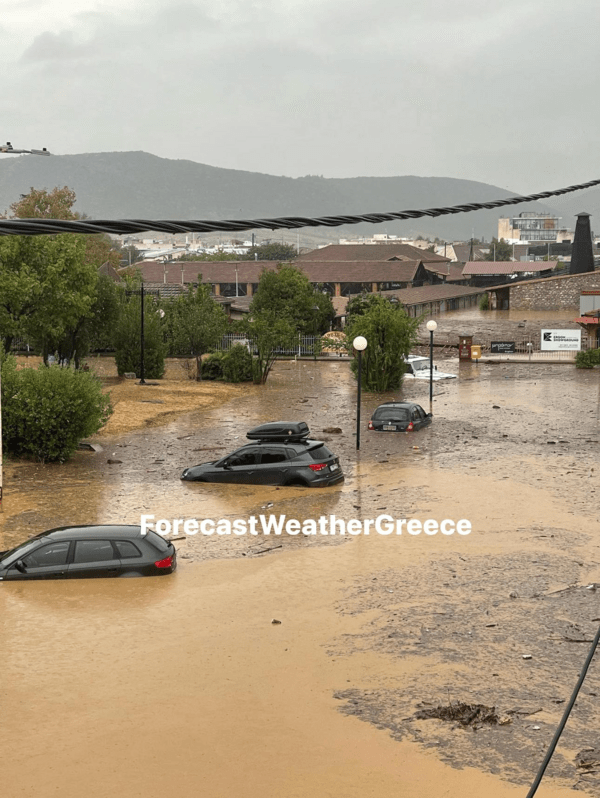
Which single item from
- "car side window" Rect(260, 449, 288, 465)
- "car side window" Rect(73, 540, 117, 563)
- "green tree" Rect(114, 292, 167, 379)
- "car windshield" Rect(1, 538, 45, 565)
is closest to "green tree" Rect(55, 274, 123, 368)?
"green tree" Rect(114, 292, 167, 379)

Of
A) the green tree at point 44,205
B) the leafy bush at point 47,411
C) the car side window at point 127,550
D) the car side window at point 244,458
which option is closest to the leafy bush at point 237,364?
the leafy bush at point 47,411

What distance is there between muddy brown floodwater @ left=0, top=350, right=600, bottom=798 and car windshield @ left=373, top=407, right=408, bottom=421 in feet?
20.9

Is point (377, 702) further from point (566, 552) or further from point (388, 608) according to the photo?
point (566, 552)

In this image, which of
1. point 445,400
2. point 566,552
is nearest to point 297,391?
point 445,400

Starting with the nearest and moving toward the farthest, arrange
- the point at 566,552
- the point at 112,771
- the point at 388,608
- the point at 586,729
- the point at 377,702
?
1. the point at 112,771
2. the point at 586,729
3. the point at 377,702
4. the point at 388,608
5. the point at 566,552

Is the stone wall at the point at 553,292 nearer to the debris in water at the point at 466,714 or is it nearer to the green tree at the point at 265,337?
the green tree at the point at 265,337

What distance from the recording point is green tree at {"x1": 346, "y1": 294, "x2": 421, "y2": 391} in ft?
149

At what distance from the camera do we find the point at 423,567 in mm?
18641

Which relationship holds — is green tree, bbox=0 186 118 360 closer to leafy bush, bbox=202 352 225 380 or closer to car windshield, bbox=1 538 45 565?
leafy bush, bbox=202 352 225 380

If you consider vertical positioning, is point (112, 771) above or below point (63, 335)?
below

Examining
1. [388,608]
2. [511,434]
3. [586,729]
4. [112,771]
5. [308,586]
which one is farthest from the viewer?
[511,434]

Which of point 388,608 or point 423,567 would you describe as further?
point 423,567

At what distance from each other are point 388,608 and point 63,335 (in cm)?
3600

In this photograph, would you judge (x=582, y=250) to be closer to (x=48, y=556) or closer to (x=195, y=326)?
(x=195, y=326)
